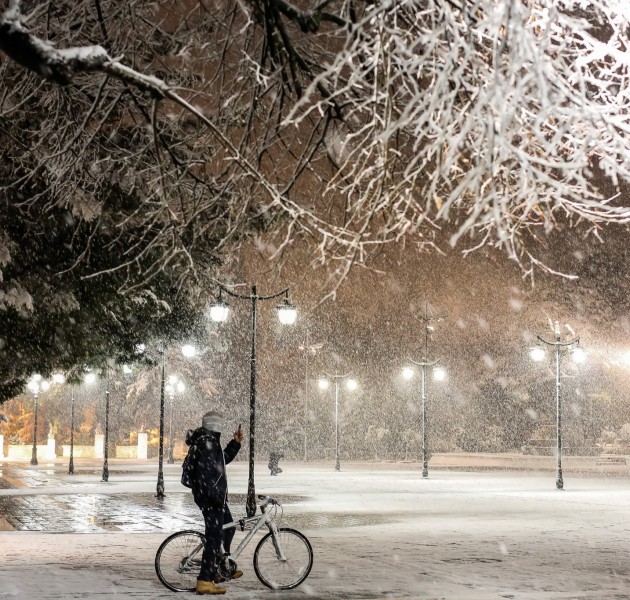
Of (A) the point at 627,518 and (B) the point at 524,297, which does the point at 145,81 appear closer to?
(A) the point at 627,518

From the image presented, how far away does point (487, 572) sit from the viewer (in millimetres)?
12492

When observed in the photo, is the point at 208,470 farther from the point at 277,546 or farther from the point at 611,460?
the point at 611,460

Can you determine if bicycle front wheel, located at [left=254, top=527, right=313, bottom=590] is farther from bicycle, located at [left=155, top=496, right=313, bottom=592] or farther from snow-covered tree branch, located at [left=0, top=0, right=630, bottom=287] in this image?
snow-covered tree branch, located at [left=0, top=0, right=630, bottom=287]

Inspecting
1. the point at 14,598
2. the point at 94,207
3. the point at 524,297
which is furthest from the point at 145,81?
the point at 524,297

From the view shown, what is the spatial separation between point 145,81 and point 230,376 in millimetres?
69648

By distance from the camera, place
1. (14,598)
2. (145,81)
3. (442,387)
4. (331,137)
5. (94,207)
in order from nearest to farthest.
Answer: (145,81)
(331,137)
(14,598)
(94,207)
(442,387)

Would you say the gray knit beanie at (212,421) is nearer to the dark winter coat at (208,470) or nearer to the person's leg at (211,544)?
the dark winter coat at (208,470)

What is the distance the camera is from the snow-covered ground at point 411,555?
36.0ft

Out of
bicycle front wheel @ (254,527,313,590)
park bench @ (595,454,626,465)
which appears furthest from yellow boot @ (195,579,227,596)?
park bench @ (595,454,626,465)

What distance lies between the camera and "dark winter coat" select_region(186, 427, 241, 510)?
10406 mm

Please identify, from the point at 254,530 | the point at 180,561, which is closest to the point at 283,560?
the point at 254,530

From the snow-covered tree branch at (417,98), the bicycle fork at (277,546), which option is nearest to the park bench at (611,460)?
the bicycle fork at (277,546)

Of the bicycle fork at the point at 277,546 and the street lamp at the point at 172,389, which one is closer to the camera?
the bicycle fork at the point at 277,546

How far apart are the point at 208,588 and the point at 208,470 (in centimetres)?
128
